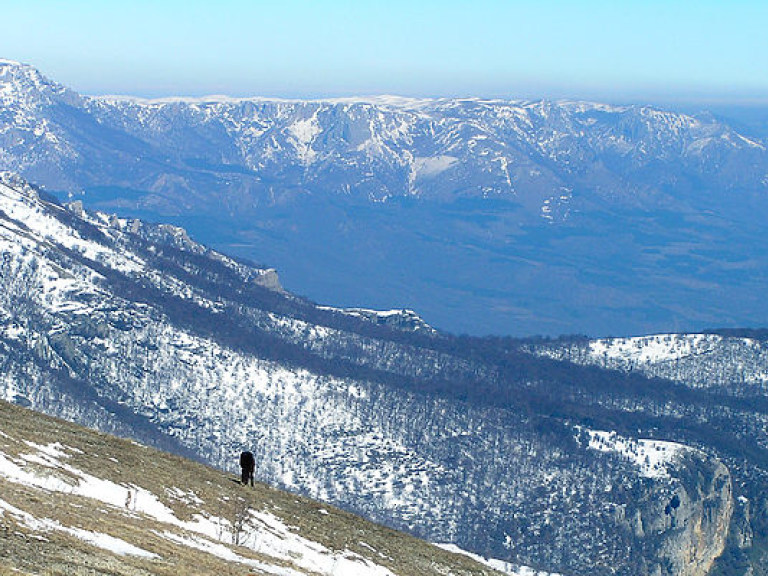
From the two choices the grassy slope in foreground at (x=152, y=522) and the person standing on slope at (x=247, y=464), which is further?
the person standing on slope at (x=247, y=464)

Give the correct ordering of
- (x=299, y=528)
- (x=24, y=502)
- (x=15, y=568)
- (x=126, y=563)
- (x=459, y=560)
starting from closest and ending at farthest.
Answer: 1. (x=15, y=568)
2. (x=126, y=563)
3. (x=24, y=502)
4. (x=299, y=528)
5. (x=459, y=560)

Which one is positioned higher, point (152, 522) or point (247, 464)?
point (152, 522)

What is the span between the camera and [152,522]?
54.1 meters

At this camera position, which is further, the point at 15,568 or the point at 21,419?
the point at 21,419

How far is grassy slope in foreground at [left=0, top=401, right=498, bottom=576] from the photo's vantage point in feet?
139

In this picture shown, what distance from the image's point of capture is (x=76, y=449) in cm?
6581

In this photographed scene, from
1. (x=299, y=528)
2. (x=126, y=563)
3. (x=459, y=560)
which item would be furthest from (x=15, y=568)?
(x=459, y=560)

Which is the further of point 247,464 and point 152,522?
point 247,464

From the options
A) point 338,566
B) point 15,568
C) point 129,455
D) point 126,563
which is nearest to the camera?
point 15,568

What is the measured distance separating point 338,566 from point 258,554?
6.99 meters

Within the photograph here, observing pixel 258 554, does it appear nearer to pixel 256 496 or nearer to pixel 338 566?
pixel 338 566

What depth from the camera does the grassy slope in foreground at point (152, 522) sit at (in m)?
42.3

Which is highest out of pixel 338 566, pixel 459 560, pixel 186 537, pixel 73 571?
pixel 73 571

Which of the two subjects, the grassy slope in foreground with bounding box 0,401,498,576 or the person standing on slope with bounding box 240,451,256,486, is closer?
the grassy slope in foreground with bounding box 0,401,498,576
